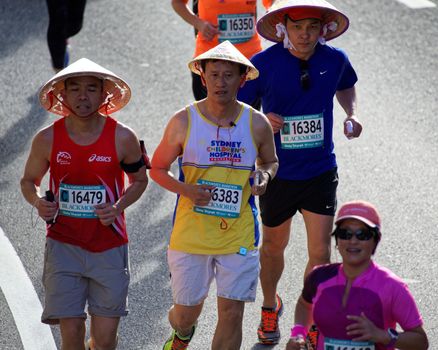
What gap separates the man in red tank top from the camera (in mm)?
6645

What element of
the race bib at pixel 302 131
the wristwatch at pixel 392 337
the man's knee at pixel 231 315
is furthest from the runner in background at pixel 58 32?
the wristwatch at pixel 392 337

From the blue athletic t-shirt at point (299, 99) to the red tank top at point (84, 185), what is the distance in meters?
1.13

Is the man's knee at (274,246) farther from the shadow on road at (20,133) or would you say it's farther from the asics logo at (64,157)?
the shadow on road at (20,133)

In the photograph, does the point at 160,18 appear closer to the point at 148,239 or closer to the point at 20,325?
the point at 148,239

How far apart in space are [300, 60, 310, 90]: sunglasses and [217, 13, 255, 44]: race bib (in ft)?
6.04

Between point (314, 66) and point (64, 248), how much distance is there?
1903 mm

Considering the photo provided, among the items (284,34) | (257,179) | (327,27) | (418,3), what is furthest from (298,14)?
(418,3)

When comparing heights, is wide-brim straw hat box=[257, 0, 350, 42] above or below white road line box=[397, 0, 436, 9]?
above

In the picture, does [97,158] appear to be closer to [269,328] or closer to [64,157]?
[64,157]

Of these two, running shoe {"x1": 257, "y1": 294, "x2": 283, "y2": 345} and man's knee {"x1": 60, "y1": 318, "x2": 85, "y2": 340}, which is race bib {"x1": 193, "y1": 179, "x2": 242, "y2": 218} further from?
running shoe {"x1": 257, "y1": 294, "x2": 283, "y2": 345}

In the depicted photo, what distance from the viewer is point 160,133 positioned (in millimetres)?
10867

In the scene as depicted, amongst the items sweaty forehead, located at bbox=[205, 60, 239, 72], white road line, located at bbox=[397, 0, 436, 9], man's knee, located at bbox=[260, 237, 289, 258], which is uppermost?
sweaty forehead, located at bbox=[205, 60, 239, 72]

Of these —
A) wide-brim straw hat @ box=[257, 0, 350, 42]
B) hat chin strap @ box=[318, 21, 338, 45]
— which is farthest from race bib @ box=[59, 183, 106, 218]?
hat chin strap @ box=[318, 21, 338, 45]

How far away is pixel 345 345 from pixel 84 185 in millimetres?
1872
